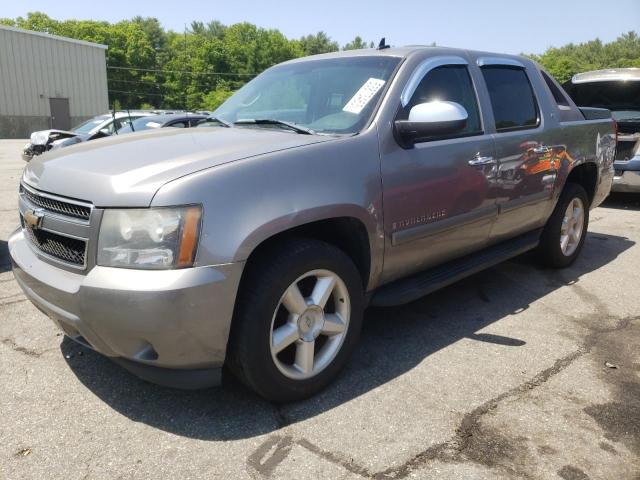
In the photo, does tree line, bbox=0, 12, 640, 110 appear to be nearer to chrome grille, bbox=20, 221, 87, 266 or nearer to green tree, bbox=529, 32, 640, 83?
green tree, bbox=529, 32, 640, 83

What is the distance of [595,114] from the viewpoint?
5102 millimetres

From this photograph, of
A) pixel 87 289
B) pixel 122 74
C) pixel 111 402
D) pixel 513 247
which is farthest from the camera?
pixel 122 74

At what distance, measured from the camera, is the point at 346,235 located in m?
2.89

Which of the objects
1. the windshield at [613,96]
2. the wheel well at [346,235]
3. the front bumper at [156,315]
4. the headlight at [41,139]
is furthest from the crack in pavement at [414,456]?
the headlight at [41,139]

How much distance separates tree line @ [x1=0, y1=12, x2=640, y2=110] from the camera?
70.2 m

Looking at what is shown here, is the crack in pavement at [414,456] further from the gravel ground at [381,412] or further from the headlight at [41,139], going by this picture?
the headlight at [41,139]

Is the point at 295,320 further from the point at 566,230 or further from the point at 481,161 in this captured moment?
the point at 566,230

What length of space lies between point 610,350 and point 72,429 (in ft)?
10.2

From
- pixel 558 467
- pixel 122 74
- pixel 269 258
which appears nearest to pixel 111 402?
pixel 269 258

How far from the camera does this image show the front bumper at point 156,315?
7.07ft

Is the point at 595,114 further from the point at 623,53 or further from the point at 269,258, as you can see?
the point at 623,53

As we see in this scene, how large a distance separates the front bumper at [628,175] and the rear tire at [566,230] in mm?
3216

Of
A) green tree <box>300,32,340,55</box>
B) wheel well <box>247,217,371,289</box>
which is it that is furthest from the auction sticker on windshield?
green tree <box>300,32,340,55</box>

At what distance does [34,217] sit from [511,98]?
3304mm
